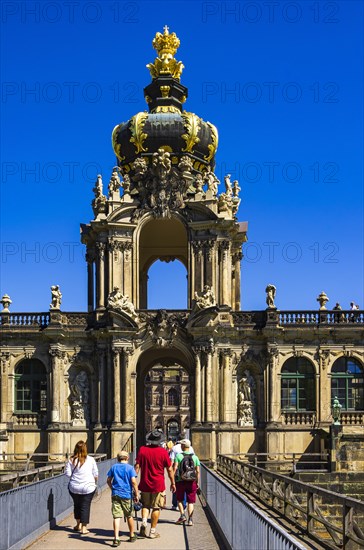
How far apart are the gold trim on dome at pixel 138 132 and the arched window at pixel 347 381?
1587 centimetres

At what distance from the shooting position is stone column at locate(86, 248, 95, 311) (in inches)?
2007

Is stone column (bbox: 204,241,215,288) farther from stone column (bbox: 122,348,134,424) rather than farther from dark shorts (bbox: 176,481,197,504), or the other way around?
dark shorts (bbox: 176,481,197,504)

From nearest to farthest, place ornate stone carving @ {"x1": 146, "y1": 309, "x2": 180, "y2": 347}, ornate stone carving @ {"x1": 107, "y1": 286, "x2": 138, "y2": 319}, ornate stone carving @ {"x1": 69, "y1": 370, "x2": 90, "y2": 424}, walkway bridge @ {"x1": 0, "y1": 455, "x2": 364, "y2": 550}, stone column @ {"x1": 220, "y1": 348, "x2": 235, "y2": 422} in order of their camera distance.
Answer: walkway bridge @ {"x1": 0, "y1": 455, "x2": 364, "y2": 550}, ornate stone carving @ {"x1": 107, "y1": 286, "x2": 138, "y2": 319}, stone column @ {"x1": 220, "y1": 348, "x2": 235, "y2": 422}, ornate stone carving @ {"x1": 146, "y1": 309, "x2": 180, "y2": 347}, ornate stone carving @ {"x1": 69, "y1": 370, "x2": 90, "y2": 424}

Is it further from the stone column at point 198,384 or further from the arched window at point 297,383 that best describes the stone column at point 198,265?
the arched window at point 297,383

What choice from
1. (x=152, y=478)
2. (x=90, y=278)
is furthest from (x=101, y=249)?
(x=152, y=478)

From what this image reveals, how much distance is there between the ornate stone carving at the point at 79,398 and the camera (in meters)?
48.8

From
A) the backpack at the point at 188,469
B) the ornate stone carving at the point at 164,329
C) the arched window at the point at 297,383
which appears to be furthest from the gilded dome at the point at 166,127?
the backpack at the point at 188,469

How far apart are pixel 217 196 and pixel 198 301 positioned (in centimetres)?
589

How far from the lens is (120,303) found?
47406mm

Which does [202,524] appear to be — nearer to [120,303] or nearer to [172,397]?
[120,303]

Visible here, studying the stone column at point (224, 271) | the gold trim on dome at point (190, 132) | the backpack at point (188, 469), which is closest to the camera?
the backpack at point (188, 469)

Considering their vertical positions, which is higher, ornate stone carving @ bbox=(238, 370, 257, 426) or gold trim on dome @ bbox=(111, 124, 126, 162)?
gold trim on dome @ bbox=(111, 124, 126, 162)

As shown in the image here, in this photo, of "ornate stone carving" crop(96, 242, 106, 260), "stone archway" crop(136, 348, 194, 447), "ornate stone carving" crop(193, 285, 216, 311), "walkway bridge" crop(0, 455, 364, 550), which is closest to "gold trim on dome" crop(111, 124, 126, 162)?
"ornate stone carving" crop(96, 242, 106, 260)

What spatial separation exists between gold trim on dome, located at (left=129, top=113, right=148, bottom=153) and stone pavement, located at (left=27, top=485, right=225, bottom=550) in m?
29.9
